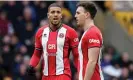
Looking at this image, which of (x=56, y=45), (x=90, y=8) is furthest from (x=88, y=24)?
(x=56, y=45)

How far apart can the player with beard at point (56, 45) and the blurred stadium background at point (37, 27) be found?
365 cm

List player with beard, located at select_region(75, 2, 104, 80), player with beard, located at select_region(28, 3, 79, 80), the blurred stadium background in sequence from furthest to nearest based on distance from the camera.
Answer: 1. the blurred stadium background
2. player with beard, located at select_region(28, 3, 79, 80)
3. player with beard, located at select_region(75, 2, 104, 80)

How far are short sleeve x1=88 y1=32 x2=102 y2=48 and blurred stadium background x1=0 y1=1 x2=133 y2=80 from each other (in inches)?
203

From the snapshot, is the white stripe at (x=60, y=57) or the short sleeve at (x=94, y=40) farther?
the white stripe at (x=60, y=57)

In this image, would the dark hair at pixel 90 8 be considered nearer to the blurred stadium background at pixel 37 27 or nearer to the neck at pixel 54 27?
the neck at pixel 54 27

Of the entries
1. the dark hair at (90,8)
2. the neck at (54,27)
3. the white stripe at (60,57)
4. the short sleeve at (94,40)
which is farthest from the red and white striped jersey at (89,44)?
the neck at (54,27)

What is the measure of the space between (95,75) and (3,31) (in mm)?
7952

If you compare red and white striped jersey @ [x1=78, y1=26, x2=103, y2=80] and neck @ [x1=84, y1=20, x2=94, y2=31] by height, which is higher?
neck @ [x1=84, y1=20, x2=94, y2=31]

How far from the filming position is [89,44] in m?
8.94

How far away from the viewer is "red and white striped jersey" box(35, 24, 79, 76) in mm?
10359

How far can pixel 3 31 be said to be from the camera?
661 inches

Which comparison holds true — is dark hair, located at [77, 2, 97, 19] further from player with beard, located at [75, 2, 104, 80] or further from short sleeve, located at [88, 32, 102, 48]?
short sleeve, located at [88, 32, 102, 48]

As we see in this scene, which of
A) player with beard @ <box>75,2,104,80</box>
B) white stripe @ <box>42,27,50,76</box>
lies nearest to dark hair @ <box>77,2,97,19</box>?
player with beard @ <box>75,2,104,80</box>

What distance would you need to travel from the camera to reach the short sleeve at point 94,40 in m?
8.90
